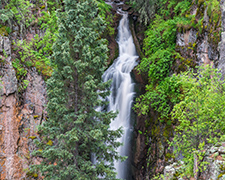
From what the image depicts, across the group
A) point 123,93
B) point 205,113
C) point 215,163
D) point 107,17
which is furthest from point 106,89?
point 107,17

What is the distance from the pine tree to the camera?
22.2 feet

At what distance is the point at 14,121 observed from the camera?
29.2 ft

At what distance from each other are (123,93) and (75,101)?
255 inches

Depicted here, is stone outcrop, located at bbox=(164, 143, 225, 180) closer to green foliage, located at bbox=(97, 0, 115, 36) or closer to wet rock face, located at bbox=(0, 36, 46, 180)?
wet rock face, located at bbox=(0, 36, 46, 180)

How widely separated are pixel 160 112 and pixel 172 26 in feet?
19.1

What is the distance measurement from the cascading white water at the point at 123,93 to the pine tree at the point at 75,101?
523 centimetres

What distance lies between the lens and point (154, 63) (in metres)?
11.8

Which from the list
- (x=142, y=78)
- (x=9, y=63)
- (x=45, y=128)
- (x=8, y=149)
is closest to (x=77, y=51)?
Result: (x=45, y=128)

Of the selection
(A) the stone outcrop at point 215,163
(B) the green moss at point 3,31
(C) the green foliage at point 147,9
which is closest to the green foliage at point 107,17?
(C) the green foliage at point 147,9

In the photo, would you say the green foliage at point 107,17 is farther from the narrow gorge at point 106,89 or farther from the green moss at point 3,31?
the green moss at point 3,31

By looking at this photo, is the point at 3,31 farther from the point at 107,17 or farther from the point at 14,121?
the point at 107,17

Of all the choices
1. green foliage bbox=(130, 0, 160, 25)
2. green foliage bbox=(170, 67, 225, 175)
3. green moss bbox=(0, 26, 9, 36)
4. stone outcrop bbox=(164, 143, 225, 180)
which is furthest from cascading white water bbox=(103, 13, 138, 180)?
green moss bbox=(0, 26, 9, 36)

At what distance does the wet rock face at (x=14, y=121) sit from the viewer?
Result: 8.37m

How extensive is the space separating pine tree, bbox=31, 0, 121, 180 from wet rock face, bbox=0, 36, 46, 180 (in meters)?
2.31
